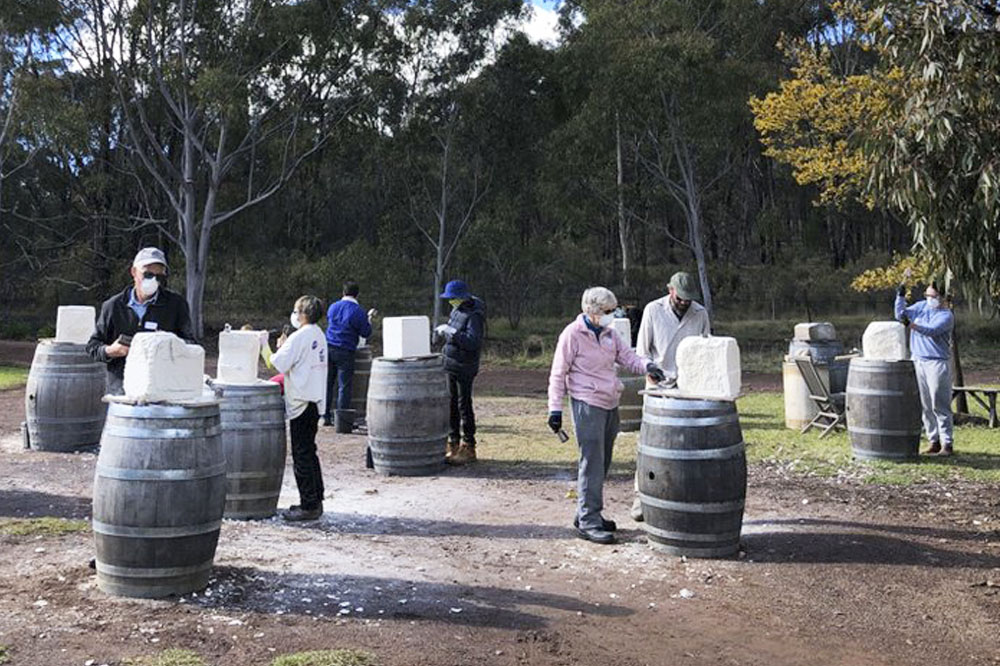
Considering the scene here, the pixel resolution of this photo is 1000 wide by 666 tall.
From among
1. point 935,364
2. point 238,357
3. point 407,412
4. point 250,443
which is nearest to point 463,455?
point 407,412

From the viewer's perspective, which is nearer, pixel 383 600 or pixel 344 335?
pixel 383 600

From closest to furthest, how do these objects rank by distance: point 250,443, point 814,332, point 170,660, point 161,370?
point 170,660 → point 161,370 → point 250,443 → point 814,332

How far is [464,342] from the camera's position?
9.84 m

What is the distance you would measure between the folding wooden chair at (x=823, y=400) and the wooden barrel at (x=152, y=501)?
810cm

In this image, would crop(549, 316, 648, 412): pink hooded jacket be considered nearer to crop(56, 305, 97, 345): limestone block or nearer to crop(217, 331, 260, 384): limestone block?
crop(217, 331, 260, 384): limestone block

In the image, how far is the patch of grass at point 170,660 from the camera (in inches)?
170

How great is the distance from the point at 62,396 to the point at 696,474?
7445 mm

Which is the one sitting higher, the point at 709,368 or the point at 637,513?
the point at 709,368

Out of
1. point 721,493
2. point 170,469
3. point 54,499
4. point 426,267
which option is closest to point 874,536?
point 721,493

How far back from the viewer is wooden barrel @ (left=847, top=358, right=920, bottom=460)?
9.45 meters

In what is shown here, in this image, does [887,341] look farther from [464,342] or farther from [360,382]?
[360,382]

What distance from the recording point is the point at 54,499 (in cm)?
816

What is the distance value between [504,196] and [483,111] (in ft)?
12.0

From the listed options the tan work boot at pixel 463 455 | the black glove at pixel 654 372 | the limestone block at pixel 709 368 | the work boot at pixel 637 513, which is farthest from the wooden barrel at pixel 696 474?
the tan work boot at pixel 463 455
